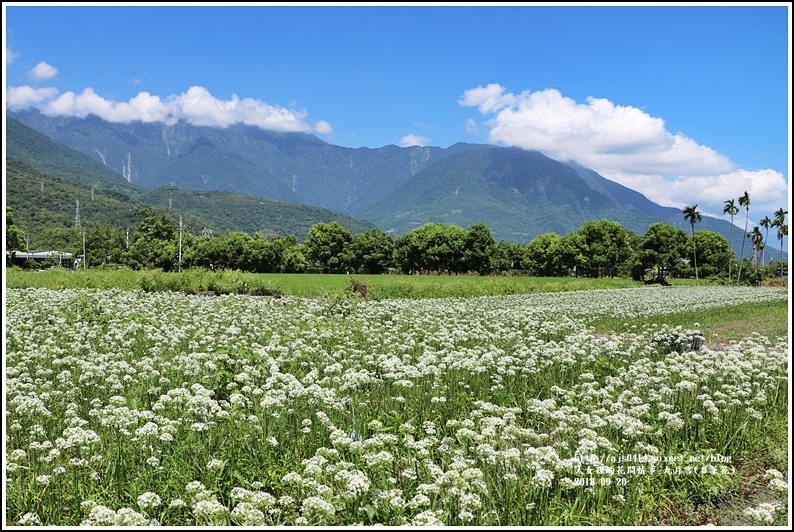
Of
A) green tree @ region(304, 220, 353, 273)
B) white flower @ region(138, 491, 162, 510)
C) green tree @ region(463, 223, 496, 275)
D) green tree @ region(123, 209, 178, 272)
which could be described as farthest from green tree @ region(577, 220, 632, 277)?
white flower @ region(138, 491, 162, 510)

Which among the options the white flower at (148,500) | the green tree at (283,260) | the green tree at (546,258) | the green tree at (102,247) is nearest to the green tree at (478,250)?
the green tree at (546,258)

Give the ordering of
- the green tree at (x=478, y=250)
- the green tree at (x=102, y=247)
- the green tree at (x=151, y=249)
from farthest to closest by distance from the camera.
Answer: the green tree at (x=102, y=247), the green tree at (x=151, y=249), the green tree at (x=478, y=250)

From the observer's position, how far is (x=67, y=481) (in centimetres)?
518

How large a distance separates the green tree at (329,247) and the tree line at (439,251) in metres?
0.18

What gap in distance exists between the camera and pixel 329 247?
312 feet

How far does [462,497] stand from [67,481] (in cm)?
388

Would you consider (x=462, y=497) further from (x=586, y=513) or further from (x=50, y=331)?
A: (x=50, y=331)

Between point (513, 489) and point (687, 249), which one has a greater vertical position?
point (687, 249)

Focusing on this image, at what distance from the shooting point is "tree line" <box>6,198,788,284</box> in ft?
278

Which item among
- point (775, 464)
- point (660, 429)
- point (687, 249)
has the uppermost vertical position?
point (687, 249)

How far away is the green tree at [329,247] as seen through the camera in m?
94.8

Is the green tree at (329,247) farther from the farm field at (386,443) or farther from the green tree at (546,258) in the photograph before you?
the farm field at (386,443)

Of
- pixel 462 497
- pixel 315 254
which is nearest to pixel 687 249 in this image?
pixel 315 254

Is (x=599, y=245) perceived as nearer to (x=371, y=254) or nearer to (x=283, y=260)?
(x=371, y=254)
